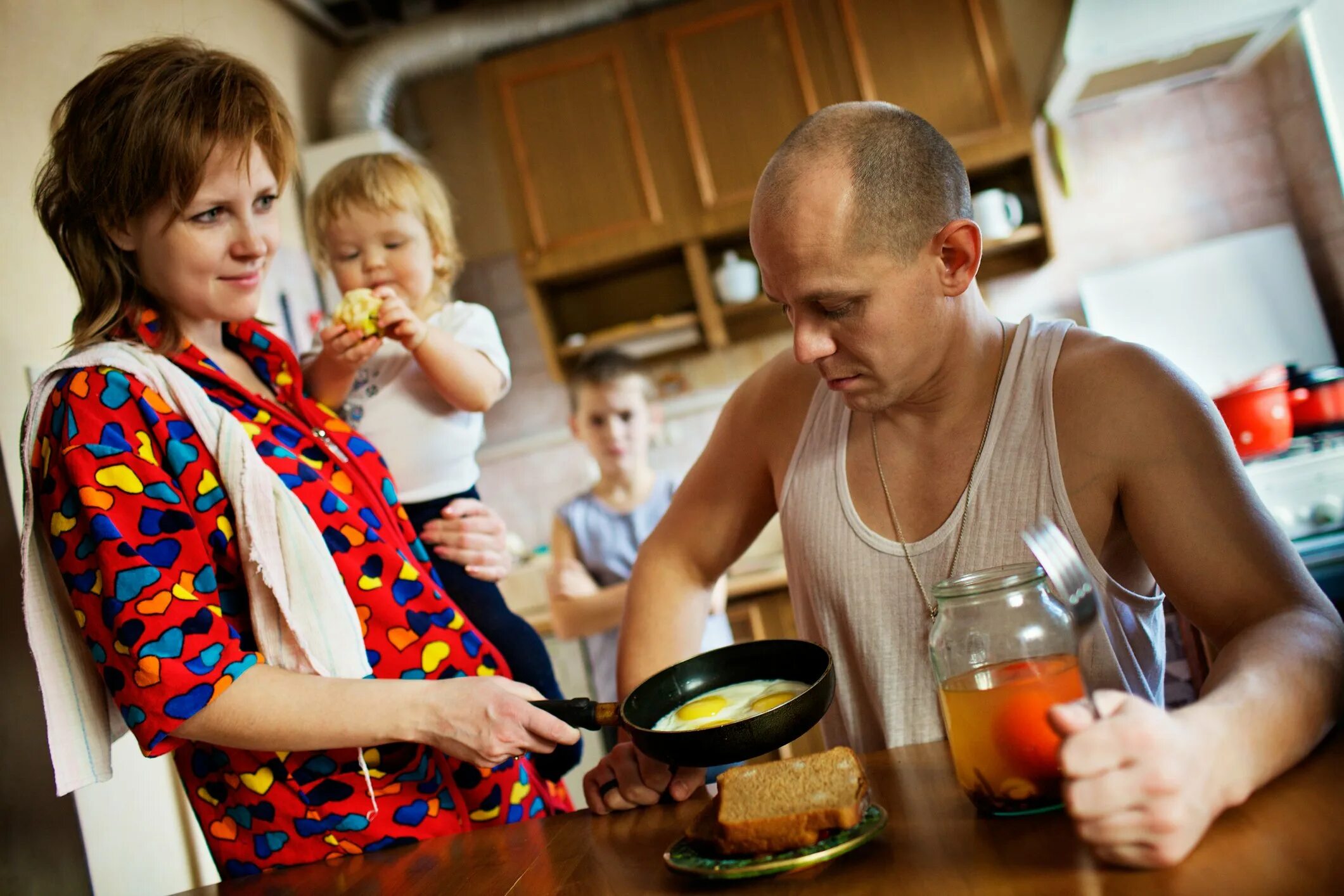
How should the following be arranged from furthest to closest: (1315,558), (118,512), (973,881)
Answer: (1315,558) < (118,512) < (973,881)

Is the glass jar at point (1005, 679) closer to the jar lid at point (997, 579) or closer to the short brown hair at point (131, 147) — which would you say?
the jar lid at point (997, 579)

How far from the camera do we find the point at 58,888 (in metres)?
1.59

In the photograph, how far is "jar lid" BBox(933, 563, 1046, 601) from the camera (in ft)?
2.64

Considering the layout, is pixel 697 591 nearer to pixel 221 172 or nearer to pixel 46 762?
pixel 221 172

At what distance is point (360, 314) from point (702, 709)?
0.83 meters

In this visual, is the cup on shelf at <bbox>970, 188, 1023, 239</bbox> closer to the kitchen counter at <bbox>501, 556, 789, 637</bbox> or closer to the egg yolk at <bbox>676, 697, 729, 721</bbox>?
the kitchen counter at <bbox>501, 556, 789, 637</bbox>

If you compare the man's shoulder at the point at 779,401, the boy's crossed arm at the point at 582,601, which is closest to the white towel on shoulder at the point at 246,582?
the man's shoulder at the point at 779,401

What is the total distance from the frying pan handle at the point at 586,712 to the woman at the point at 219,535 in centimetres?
1

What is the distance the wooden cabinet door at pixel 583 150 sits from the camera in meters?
3.84

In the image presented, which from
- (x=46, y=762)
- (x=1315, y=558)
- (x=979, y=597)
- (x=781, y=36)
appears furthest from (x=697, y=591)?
(x=781, y=36)

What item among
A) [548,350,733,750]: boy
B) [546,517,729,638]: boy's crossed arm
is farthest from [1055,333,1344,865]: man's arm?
[548,350,733,750]: boy

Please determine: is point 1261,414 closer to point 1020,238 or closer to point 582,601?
point 1020,238

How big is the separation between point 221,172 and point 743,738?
0.92 metres

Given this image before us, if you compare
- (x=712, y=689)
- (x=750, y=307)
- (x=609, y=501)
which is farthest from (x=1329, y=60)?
(x=712, y=689)
